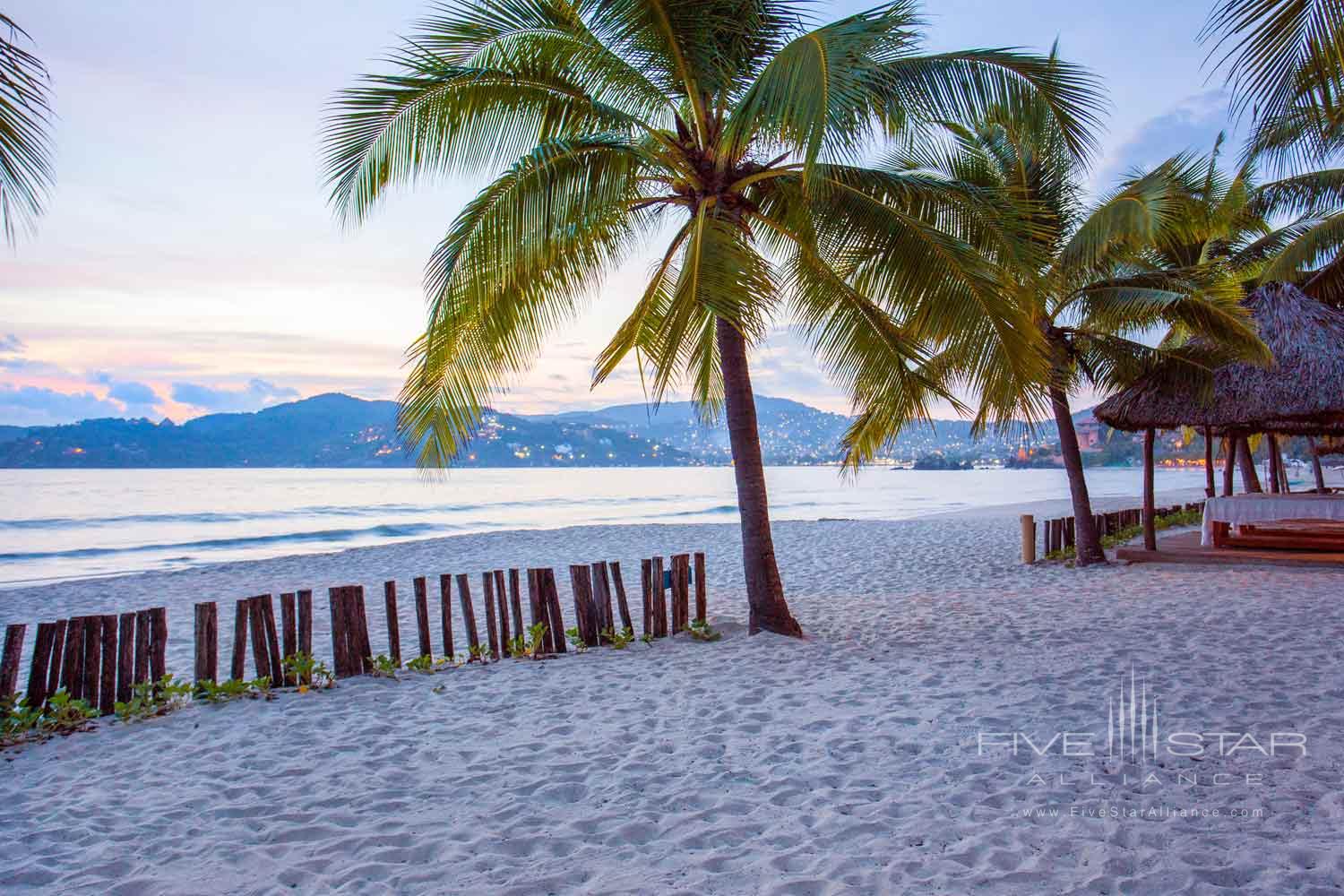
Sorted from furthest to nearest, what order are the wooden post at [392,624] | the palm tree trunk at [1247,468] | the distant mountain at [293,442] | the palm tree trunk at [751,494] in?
the distant mountain at [293,442] → the palm tree trunk at [1247,468] → the palm tree trunk at [751,494] → the wooden post at [392,624]

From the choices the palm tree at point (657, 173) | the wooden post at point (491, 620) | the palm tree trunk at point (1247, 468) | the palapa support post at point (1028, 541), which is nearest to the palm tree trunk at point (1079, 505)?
the palapa support post at point (1028, 541)

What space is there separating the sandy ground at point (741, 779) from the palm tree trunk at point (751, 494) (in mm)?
250

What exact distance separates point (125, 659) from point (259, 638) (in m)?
0.69

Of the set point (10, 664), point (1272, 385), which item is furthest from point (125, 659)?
point (1272, 385)

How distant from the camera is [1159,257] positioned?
14430 millimetres

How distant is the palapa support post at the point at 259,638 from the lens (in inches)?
201

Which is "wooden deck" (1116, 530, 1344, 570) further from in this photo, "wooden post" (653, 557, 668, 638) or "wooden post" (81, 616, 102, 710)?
"wooden post" (81, 616, 102, 710)

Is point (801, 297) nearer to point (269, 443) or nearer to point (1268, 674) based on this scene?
point (1268, 674)

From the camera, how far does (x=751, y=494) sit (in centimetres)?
669

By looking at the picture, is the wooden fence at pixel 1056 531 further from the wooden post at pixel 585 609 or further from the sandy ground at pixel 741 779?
the wooden post at pixel 585 609

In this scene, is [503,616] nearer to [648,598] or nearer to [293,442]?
[648,598]

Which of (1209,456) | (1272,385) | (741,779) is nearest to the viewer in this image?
(741,779)

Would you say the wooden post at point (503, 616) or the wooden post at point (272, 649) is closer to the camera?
the wooden post at point (272, 649)

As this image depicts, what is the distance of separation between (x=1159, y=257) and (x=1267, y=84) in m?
12.8
